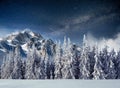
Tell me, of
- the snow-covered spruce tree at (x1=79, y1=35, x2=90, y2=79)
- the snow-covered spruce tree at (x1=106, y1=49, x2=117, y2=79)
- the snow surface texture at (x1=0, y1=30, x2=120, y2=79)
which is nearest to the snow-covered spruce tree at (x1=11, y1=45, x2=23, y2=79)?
the snow surface texture at (x1=0, y1=30, x2=120, y2=79)

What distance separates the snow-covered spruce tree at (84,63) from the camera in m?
49.5

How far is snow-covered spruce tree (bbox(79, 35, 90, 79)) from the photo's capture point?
162ft

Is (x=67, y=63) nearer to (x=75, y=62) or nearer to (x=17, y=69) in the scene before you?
(x=75, y=62)

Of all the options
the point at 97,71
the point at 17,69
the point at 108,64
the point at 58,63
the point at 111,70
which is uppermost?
the point at 58,63

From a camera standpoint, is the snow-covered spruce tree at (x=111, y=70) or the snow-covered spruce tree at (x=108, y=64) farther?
the snow-covered spruce tree at (x=108, y=64)

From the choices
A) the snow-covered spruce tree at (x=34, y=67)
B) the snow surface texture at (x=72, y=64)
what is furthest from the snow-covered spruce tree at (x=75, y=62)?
the snow-covered spruce tree at (x=34, y=67)

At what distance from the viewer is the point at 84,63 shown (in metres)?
50.8

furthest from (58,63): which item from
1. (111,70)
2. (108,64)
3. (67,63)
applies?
(111,70)

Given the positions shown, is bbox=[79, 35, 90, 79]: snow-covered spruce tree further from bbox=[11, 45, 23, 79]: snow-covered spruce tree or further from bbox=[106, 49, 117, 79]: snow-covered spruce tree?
bbox=[11, 45, 23, 79]: snow-covered spruce tree

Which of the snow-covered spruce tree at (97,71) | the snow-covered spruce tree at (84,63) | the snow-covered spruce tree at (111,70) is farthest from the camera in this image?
the snow-covered spruce tree at (111,70)

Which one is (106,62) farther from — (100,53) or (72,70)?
(72,70)

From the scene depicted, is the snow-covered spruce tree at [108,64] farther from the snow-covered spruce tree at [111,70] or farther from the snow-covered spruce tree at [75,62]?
the snow-covered spruce tree at [75,62]

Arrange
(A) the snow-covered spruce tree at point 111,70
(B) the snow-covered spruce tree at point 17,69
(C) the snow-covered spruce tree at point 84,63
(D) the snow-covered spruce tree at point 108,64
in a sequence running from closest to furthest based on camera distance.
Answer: (C) the snow-covered spruce tree at point 84,63 < (A) the snow-covered spruce tree at point 111,70 < (D) the snow-covered spruce tree at point 108,64 < (B) the snow-covered spruce tree at point 17,69

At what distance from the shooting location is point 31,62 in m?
57.5
